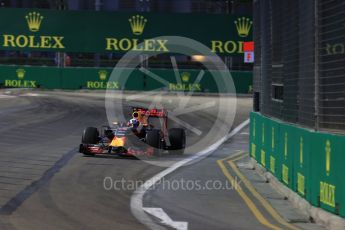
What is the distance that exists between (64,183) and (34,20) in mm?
23738

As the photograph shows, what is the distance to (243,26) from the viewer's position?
113ft

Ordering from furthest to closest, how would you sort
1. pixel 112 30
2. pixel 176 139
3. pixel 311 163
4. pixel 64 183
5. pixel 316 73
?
pixel 112 30 → pixel 176 139 → pixel 64 183 → pixel 316 73 → pixel 311 163

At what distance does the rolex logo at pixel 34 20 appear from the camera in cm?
3531

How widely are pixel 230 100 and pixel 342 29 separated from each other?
32227 millimetres

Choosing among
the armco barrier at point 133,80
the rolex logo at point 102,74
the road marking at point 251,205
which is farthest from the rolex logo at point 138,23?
the road marking at point 251,205

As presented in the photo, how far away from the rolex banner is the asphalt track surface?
911 cm

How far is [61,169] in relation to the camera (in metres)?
15.0

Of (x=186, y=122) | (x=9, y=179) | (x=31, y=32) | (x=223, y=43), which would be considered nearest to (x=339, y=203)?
(x=9, y=179)

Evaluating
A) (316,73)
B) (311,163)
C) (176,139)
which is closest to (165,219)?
(311,163)

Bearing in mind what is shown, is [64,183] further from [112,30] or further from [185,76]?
[185,76]

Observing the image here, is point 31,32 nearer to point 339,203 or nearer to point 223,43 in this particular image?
point 223,43

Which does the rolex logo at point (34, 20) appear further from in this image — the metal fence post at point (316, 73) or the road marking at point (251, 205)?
the metal fence post at point (316, 73)

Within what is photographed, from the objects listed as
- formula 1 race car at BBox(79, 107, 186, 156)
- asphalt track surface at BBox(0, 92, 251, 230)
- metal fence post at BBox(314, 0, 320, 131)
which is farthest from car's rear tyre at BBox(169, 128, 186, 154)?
metal fence post at BBox(314, 0, 320, 131)

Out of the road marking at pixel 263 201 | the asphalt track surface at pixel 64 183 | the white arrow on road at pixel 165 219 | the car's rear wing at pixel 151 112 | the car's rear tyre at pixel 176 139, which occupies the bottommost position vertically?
the road marking at pixel 263 201
